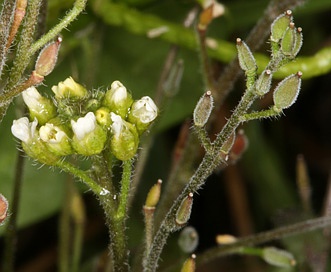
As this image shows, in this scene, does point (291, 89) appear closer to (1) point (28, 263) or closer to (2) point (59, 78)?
(2) point (59, 78)

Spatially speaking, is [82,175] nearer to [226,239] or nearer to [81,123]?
[81,123]

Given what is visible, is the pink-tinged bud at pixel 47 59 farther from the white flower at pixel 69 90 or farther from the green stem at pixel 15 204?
the green stem at pixel 15 204

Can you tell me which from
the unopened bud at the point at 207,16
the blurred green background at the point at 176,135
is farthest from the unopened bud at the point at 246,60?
the blurred green background at the point at 176,135

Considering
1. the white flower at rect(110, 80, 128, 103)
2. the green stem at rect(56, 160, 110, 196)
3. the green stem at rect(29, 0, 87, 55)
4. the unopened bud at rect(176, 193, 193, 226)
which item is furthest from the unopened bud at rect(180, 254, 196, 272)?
the green stem at rect(29, 0, 87, 55)

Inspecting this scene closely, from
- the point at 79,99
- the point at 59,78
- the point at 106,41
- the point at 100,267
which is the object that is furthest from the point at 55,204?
the point at 79,99

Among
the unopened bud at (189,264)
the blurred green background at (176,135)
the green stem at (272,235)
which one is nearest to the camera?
the unopened bud at (189,264)

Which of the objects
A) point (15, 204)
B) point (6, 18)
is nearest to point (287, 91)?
point (6, 18)
